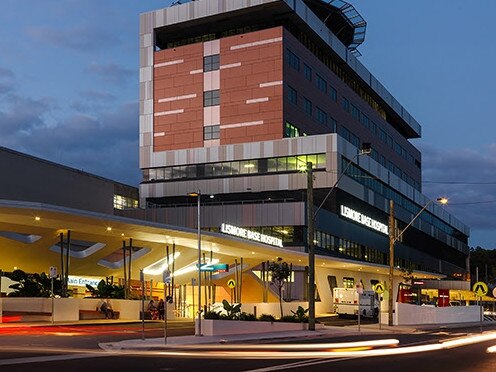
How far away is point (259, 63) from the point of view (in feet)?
274

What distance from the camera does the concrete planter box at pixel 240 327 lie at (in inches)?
1340

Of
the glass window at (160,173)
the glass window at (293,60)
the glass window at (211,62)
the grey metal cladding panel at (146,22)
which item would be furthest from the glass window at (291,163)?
the grey metal cladding panel at (146,22)

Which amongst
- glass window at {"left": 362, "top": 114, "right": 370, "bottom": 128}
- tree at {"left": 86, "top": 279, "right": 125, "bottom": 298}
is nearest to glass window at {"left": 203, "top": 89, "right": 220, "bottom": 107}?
glass window at {"left": 362, "top": 114, "right": 370, "bottom": 128}

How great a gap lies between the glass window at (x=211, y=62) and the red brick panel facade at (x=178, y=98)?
Answer: 1.59ft

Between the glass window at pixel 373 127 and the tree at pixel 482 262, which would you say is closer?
the glass window at pixel 373 127

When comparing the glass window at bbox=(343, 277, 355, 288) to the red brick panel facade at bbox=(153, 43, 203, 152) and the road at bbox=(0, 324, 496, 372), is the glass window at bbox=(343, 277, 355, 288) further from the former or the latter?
the road at bbox=(0, 324, 496, 372)

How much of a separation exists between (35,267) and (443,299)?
40.1 m

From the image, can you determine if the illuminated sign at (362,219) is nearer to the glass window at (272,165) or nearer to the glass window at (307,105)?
the glass window at (272,165)

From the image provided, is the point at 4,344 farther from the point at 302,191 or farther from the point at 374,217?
the point at 374,217

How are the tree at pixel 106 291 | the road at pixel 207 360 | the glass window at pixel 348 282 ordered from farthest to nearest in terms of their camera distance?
the glass window at pixel 348 282, the tree at pixel 106 291, the road at pixel 207 360

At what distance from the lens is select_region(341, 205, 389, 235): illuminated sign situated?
8531 cm

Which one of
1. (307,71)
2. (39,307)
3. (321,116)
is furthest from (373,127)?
(39,307)

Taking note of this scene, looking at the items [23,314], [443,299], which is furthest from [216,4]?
[23,314]

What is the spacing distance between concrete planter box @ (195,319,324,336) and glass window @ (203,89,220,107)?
4887cm
